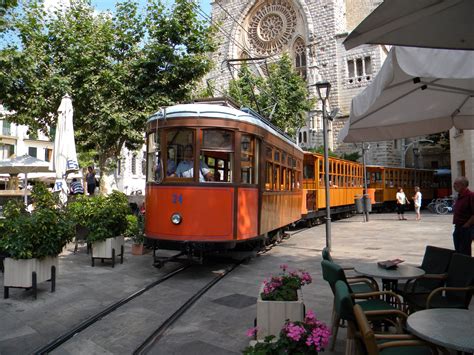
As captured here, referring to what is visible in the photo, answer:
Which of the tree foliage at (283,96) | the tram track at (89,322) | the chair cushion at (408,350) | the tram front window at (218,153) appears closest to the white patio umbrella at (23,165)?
the tram track at (89,322)

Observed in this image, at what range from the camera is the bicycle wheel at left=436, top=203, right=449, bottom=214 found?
23.8m

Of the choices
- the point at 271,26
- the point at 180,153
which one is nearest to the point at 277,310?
the point at 180,153

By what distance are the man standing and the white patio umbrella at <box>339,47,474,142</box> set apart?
2.97 ft

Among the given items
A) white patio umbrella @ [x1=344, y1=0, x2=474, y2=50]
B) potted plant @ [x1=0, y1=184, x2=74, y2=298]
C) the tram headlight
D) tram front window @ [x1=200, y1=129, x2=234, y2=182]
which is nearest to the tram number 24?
the tram headlight

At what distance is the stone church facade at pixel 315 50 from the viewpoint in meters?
37.5

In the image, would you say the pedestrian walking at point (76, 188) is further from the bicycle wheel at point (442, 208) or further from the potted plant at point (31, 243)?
the bicycle wheel at point (442, 208)

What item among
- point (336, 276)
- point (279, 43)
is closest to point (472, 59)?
point (336, 276)

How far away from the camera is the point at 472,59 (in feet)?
11.2

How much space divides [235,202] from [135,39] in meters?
9.22

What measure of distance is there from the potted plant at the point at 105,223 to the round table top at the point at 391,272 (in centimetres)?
531

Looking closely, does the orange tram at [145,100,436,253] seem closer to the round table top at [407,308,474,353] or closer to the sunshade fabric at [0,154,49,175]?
the round table top at [407,308,474,353]

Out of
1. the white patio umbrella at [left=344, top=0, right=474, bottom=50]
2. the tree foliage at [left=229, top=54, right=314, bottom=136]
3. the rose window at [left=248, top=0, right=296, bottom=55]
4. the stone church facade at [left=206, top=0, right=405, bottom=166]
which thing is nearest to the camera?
the white patio umbrella at [left=344, top=0, right=474, bottom=50]

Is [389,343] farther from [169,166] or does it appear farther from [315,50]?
[315,50]

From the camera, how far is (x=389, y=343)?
2.70 m
